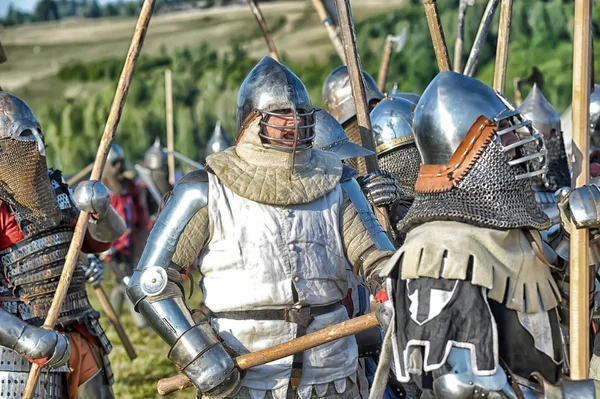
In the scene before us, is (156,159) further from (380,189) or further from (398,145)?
(380,189)

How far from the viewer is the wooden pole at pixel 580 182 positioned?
11.8 ft

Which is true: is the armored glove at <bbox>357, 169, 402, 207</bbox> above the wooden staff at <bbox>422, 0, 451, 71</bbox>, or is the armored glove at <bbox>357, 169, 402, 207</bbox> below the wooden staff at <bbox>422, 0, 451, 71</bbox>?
below

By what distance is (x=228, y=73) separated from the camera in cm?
3447

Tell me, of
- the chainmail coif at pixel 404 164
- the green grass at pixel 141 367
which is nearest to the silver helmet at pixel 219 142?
the green grass at pixel 141 367

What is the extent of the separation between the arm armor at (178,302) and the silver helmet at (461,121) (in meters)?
1.35

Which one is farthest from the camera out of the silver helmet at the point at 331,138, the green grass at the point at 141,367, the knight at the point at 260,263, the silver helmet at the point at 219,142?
the silver helmet at the point at 219,142

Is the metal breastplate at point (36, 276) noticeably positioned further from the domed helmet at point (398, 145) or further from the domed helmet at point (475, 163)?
the domed helmet at point (475, 163)

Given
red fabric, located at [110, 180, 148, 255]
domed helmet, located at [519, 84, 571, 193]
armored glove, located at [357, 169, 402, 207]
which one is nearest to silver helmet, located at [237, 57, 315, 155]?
armored glove, located at [357, 169, 402, 207]

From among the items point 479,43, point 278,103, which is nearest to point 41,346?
point 278,103

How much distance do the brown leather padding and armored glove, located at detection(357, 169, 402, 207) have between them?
5.17ft

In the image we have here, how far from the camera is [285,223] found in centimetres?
478

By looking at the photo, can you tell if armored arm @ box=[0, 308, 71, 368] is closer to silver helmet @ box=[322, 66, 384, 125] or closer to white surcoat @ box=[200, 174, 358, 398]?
white surcoat @ box=[200, 174, 358, 398]

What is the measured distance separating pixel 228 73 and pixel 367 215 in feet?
98.0

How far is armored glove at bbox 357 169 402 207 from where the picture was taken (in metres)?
5.28
